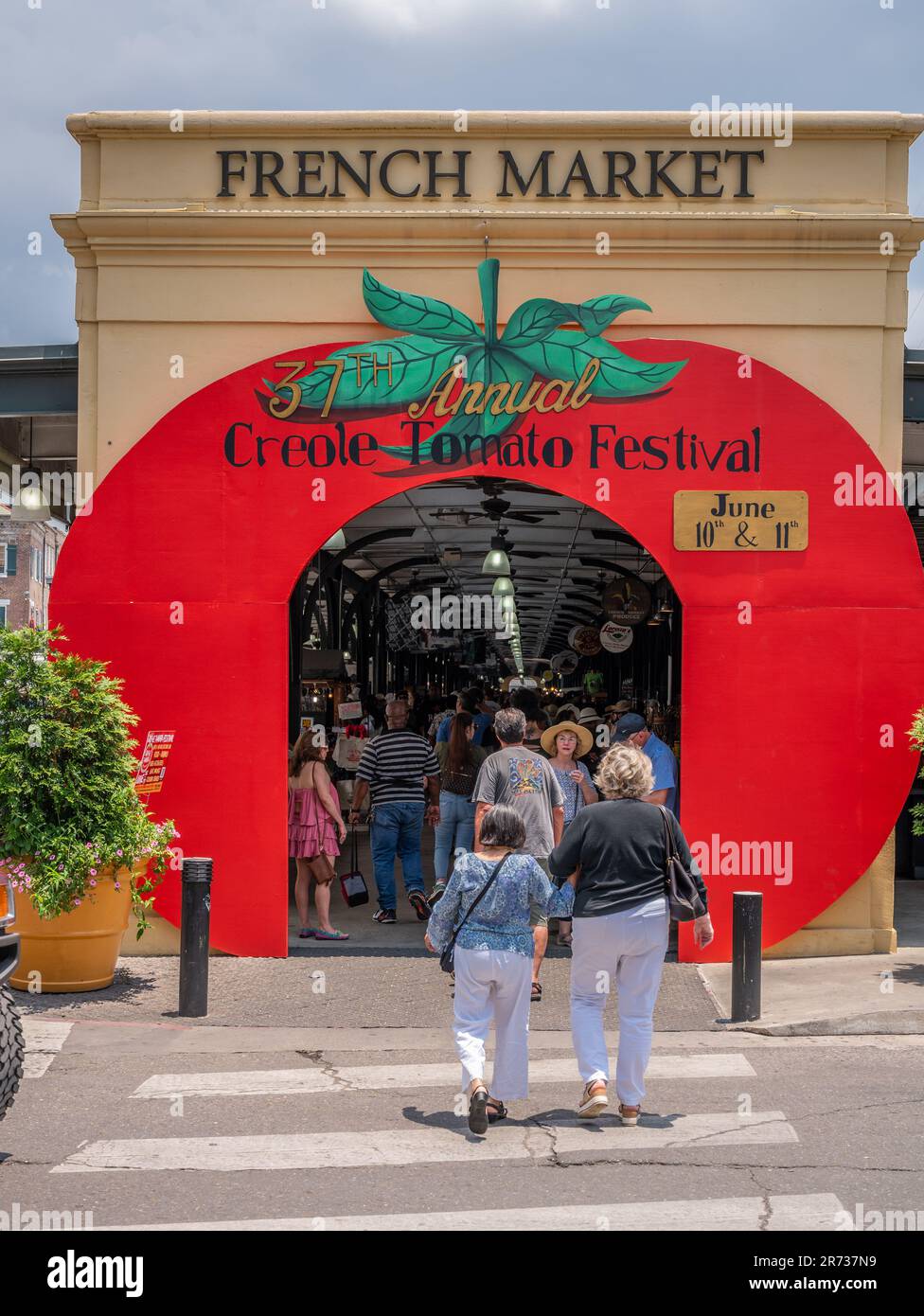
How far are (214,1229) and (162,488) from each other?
6728 mm

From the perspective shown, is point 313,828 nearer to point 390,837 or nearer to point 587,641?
point 390,837

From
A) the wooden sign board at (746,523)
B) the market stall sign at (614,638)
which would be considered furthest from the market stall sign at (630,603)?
the wooden sign board at (746,523)

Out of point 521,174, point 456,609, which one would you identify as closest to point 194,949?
point 521,174

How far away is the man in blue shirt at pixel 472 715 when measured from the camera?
13.9 m

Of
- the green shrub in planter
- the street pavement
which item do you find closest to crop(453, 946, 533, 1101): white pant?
the street pavement

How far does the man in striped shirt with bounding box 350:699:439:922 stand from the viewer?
11883 mm

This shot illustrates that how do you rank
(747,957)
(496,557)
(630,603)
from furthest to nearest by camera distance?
(630,603) → (496,557) → (747,957)

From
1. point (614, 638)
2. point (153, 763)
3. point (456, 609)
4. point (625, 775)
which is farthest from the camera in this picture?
point (456, 609)

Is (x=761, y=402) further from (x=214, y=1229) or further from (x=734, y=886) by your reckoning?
(x=214, y=1229)

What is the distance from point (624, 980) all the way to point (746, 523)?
16.2 feet

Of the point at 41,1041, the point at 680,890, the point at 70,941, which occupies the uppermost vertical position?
the point at 680,890

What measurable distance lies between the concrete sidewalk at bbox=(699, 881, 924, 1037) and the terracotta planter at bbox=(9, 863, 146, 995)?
4108 millimetres

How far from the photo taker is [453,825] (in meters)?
11.7

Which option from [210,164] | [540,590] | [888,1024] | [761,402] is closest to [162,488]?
[210,164]
